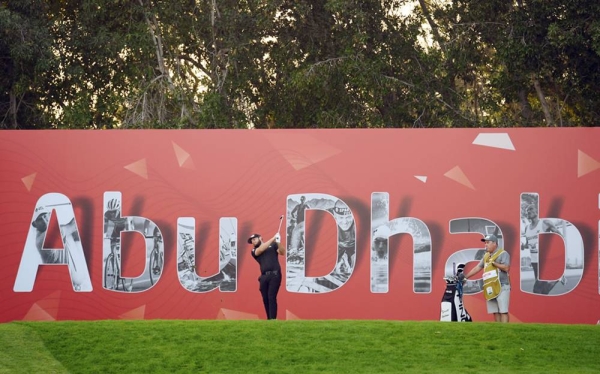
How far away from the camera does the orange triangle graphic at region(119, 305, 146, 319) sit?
1502cm

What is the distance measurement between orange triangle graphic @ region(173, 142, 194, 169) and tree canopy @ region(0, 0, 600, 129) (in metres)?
4.79

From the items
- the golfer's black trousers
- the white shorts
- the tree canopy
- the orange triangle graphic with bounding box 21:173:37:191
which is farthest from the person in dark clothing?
the tree canopy

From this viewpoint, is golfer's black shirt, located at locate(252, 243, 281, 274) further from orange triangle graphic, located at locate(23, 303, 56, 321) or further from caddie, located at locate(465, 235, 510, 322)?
orange triangle graphic, located at locate(23, 303, 56, 321)

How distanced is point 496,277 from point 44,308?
633cm

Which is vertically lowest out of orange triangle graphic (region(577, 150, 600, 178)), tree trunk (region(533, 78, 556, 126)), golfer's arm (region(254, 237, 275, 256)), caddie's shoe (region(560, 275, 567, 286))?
caddie's shoe (region(560, 275, 567, 286))

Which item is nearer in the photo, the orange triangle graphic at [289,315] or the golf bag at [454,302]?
the golf bag at [454,302]

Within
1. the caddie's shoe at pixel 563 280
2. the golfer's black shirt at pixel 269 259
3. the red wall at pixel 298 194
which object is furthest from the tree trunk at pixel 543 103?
the golfer's black shirt at pixel 269 259

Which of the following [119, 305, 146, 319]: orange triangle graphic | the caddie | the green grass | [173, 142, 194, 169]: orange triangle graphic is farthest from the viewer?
[173, 142, 194, 169]: orange triangle graphic

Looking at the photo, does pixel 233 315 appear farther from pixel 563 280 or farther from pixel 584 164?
pixel 584 164

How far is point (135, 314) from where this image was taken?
592 inches

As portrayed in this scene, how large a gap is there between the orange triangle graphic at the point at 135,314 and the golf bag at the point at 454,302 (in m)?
4.24

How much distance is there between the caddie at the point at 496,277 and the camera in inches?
512

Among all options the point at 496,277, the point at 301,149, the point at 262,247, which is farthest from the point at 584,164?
the point at 262,247

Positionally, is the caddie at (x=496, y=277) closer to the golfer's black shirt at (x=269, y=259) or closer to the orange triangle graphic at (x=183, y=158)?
the golfer's black shirt at (x=269, y=259)
